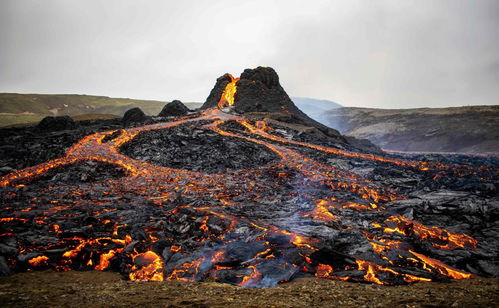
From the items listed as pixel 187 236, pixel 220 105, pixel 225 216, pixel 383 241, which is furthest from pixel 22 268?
pixel 220 105

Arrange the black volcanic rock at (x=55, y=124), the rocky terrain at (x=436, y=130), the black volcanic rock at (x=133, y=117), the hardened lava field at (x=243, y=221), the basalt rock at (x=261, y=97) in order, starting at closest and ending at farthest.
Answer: the hardened lava field at (x=243, y=221) → the black volcanic rock at (x=55, y=124) → the black volcanic rock at (x=133, y=117) → the basalt rock at (x=261, y=97) → the rocky terrain at (x=436, y=130)

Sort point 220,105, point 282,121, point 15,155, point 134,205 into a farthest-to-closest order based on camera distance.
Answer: point 220,105, point 282,121, point 15,155, point 134,205

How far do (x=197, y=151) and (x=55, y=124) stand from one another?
2450 centimetres

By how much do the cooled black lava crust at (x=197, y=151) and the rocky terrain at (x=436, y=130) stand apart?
58.7m

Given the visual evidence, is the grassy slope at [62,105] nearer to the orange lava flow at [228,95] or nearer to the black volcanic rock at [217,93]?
the black volcanic rock at [217,93]

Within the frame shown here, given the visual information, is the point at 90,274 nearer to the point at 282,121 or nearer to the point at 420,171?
the point at 420,171

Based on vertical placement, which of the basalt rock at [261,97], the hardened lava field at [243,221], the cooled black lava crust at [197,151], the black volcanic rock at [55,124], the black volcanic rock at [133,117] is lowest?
the hardened lava field at [243,221]

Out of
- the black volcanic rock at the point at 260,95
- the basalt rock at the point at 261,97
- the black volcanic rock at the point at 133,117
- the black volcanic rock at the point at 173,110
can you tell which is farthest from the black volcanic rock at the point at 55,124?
the black volcanic rock at the point at 260,95

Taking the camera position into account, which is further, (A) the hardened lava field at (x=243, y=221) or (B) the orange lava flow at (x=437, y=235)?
(B) the orange lava flow at (x=437, y=235)

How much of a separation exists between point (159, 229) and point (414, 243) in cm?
1109

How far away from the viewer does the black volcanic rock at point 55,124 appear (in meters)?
35.1

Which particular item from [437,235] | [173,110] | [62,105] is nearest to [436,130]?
[173,110]

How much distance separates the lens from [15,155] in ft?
78.4

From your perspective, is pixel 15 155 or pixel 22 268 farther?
pixel 15 155
